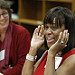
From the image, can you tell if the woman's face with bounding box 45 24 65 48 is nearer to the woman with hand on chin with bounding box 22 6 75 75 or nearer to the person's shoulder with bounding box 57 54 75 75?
the woman with hand on chin with bounding box 22 6 75 75

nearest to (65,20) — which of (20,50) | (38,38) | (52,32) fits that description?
(52,32)

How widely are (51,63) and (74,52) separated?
21 centimetres

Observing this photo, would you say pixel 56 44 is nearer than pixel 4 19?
Yes

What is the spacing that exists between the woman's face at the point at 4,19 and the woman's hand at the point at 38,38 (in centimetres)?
47

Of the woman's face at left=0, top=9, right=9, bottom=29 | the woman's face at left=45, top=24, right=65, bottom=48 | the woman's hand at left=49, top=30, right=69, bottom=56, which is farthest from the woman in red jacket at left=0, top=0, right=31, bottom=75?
the woman's hand at left=49, top=30, right=69, bottom=56

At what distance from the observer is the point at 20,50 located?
205 centimetres

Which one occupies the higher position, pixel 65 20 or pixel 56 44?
pixel 65 20

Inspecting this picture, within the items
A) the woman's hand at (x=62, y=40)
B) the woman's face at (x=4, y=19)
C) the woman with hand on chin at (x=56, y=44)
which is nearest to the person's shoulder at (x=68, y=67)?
→ the woman with hand on chin at (x=56, y=44)

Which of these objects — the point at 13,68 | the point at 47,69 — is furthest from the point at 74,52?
the point at 13,68

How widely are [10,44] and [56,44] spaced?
0.80m

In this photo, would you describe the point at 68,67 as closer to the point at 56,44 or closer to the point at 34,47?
the point at 56,44

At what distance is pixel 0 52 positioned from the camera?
2.07 meters

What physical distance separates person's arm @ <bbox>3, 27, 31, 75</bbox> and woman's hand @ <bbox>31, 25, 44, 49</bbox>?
1.08 feet

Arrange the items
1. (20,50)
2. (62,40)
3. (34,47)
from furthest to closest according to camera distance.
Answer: (20,50), (34,47), (62,40)
